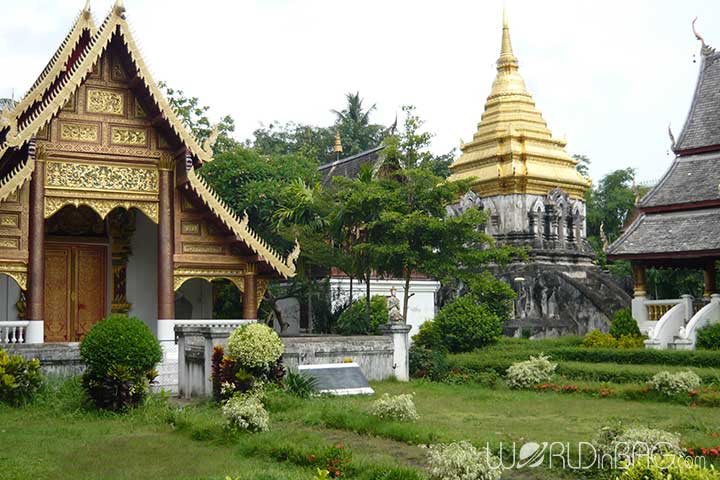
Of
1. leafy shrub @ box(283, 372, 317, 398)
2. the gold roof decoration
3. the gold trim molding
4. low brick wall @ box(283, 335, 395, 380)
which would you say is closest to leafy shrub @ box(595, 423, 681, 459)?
leafy shrub @ box(283, 372, 317, 398)

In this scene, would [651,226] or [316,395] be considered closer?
[316,395]

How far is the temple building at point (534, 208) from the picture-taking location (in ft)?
109

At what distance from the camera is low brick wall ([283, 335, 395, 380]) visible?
664 inches

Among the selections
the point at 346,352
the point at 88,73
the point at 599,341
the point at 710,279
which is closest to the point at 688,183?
the point at 710,279

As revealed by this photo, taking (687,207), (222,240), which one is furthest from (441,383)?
(687,207)

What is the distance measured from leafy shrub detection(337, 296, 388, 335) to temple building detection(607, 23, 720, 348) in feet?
20.7

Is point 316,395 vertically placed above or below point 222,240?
below

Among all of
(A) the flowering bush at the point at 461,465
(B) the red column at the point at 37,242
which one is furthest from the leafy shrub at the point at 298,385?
(A) the flowering bush at the point at 461,465

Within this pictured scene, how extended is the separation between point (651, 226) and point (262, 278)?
1022 cm

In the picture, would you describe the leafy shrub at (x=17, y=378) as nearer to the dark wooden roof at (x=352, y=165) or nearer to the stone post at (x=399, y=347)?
the stone post at (x=399, y=347)

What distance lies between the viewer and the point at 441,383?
18.7 meters

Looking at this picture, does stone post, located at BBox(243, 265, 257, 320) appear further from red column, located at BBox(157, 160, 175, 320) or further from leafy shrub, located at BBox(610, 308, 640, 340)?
leafy shrub, located at BBox(610, 308, 640, 340)

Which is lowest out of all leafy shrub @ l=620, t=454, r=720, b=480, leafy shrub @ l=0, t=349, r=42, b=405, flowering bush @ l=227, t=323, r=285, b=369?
leafy shrub @ l=620, t=454, r=720, b=480

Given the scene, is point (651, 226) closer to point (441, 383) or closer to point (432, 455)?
point (441, 383)
